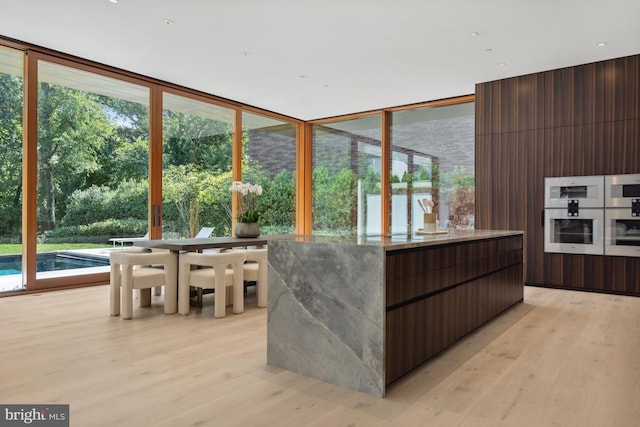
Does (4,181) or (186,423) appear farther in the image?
(4,181)

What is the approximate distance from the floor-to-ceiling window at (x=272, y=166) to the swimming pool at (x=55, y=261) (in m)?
2.79

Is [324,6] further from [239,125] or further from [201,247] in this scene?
[239,125]

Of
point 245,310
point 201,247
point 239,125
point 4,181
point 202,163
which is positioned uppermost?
point 239,125

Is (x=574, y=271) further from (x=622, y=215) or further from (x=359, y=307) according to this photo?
(x=359, y=307)

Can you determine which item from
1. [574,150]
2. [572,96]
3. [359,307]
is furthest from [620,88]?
[359,307]

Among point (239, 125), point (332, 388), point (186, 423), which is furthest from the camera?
point (239, 125)

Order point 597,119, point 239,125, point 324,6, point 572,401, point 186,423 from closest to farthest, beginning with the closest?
point 186,423 < point 572,401 < point 324,6 < point 597,119 < point 239,125

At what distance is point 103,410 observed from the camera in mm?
2000

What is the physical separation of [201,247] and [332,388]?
2102mm

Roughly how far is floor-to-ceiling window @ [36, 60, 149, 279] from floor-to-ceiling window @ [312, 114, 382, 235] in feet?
11.9

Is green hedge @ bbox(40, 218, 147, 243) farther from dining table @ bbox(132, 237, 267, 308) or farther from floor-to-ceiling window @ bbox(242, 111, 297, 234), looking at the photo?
floor-to-ceiling window @ bbox(242, 111, 297, 234)

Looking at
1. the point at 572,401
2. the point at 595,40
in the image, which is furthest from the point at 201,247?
the point at 595,40

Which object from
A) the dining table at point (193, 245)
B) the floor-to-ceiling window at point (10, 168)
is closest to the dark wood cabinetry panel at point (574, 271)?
the dining table at point (193, 245)

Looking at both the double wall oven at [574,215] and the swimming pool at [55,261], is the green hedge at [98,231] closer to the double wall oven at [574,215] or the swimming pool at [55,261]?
the swimming pool at [55,261]
